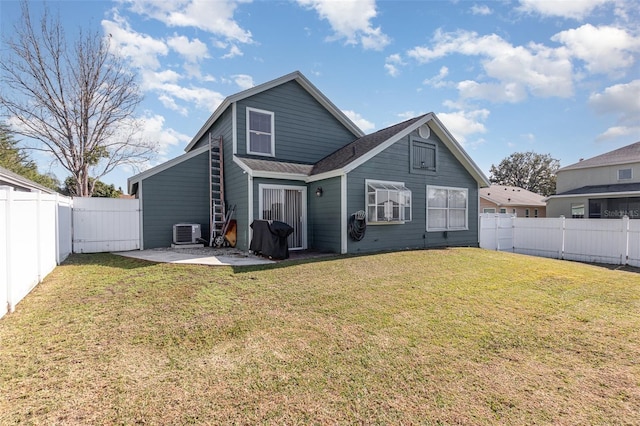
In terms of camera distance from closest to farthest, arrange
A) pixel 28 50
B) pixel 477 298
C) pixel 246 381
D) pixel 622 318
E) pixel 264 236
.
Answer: pixel 246 381, pixel 622 318, pixel 477 298, pixel 264 236, pixel 28 50

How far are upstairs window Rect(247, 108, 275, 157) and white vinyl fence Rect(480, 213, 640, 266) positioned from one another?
10189 millimetres

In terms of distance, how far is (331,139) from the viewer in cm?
1277

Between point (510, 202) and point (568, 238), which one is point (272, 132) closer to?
point (568, 238)

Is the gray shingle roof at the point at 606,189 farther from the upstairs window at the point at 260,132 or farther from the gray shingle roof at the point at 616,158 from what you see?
the upstairs window at the point at 260,132

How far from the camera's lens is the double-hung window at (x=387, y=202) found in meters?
9.87

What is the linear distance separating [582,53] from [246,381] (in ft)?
57.3

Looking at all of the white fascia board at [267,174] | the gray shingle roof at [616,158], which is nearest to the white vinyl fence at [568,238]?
the white fascia board at [267,174]

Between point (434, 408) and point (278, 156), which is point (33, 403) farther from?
point (278, 156)

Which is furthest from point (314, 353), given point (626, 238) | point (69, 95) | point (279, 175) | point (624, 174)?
point (624, 174)

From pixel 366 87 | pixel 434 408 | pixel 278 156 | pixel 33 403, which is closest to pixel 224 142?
pixel 278 156

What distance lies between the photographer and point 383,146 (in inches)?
406

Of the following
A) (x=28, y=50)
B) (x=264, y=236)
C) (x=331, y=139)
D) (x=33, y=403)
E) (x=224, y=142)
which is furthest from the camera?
(x=28, y=50)

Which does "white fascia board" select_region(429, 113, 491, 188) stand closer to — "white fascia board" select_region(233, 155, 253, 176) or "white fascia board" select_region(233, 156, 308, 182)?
"white fascia board" select_region(233, 156, 308, 182)

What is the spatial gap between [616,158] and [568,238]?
16.8m
